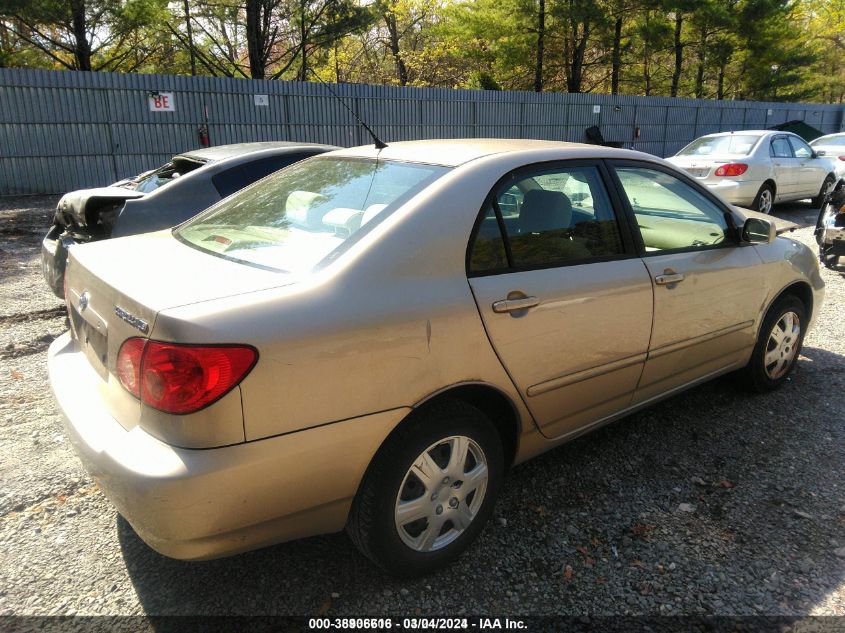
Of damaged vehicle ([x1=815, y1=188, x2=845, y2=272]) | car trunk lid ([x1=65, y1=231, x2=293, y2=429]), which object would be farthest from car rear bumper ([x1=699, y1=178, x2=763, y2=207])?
car trunk lid ([x1=65, y1=231, x2=293, y2=429])

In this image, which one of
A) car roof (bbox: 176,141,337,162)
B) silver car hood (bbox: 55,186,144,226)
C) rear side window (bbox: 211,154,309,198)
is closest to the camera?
silver car hood (bbox: 55,186,144,226)

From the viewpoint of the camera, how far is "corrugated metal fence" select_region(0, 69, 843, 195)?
1186 centimetres

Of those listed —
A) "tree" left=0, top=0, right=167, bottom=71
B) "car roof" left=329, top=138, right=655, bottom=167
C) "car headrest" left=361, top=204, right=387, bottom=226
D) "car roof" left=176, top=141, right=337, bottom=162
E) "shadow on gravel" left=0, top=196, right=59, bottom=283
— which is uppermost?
"tree" left=0, top=0, right=167, bottom=71

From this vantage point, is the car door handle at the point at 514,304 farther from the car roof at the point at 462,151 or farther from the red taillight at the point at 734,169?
the red taillight at the point at 734,169

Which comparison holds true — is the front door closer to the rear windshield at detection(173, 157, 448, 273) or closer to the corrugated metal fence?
the corrugated metal fence

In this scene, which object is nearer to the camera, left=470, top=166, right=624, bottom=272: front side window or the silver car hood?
left=470, top=166, right=624, bottom=272: front side window

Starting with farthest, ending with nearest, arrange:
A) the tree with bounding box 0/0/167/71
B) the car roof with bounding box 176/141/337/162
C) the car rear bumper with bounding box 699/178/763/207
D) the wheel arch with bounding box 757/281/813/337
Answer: the tree with bounding box 0/0/167/71, the car rear bumper with bounding box 699/178/763/207, the car roof with bounding box 176/141/337/162, the wheel arch with bounding box 757/281/813/337

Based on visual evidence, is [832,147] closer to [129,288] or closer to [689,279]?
[689,279]

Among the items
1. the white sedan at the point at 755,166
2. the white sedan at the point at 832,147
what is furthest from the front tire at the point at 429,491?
the white sedan at the point at 832,147

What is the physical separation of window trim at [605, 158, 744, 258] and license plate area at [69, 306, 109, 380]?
2.35m

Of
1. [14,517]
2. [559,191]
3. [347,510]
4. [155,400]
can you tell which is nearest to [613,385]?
[559,191]

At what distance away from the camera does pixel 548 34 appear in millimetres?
24984

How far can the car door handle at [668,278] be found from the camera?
309cm

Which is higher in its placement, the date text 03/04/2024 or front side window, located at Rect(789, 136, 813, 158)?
front side window, located at Rect(789, 136, 813, 158)
